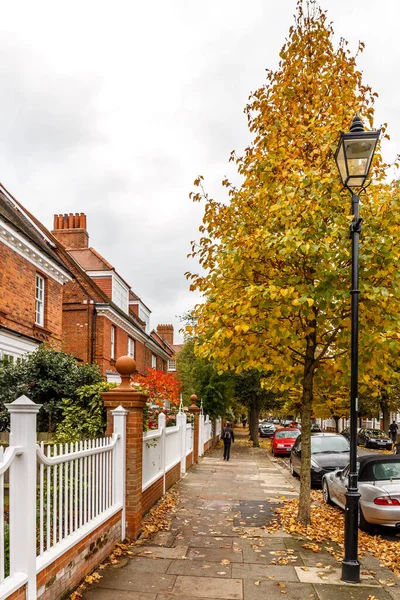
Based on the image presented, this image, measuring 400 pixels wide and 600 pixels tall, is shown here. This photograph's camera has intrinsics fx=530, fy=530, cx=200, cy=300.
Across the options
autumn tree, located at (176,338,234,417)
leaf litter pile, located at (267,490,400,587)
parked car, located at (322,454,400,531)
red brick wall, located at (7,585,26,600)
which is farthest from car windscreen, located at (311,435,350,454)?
autumn tree, located at (176,338,234,417)

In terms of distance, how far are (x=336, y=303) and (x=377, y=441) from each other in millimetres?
30082

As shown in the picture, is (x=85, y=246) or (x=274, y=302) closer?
(x=274, y=302)

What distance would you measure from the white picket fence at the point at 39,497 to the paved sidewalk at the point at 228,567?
29.5 inches

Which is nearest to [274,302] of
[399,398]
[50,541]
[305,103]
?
[305,103]

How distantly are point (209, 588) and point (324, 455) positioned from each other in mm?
10057

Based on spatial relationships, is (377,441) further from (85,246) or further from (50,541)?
(50,541)

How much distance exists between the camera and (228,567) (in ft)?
21.6

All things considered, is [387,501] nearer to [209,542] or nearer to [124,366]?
[209,542]

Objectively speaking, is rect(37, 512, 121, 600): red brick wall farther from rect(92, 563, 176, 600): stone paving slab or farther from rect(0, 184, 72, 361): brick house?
rect(0, 184, 72, 361): brick house

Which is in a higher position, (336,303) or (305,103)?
(305,103)

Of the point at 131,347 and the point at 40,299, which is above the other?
the point at 40,299

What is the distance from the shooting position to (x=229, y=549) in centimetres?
744

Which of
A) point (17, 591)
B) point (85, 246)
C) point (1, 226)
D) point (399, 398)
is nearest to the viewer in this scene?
point (17, 591)

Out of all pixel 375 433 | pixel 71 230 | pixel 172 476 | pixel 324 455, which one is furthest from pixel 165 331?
pixel 172 476
